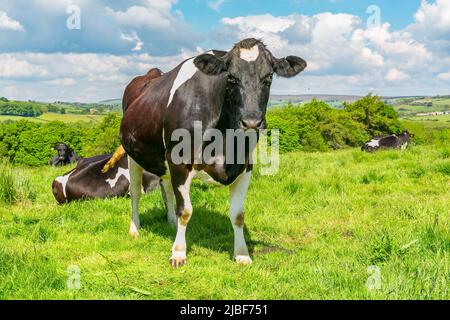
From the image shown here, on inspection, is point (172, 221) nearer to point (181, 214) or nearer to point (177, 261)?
point (181, 214)

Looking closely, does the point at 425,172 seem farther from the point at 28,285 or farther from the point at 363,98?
the point at 363,98

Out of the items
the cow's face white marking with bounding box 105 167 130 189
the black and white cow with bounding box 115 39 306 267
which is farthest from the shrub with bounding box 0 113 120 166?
the black and white cow with bounding box 115 39 306 267

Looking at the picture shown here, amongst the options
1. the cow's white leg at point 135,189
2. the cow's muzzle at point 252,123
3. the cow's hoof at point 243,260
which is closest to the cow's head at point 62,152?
the cow's white leg at point 135,189

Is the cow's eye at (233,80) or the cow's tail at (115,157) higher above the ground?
the cow's eye at (233,80)

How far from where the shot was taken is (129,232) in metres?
6.63

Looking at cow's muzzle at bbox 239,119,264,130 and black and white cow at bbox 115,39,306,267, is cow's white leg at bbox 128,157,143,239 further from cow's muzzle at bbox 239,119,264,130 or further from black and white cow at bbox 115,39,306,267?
cow's muzzle at bbox 239,119,264,130

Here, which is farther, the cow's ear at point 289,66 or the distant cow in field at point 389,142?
the distant cow in field at point 389,142

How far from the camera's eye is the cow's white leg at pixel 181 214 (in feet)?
17.0

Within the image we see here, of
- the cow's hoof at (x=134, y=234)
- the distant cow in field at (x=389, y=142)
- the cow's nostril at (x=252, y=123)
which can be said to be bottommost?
the cow's hoof at (x=134, y=234)

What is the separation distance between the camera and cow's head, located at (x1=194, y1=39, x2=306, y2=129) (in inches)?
170

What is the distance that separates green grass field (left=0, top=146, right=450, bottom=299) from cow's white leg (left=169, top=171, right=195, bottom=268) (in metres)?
0.13

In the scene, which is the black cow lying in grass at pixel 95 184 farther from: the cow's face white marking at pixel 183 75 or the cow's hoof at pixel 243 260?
the cow's hoof at pixel 243 260

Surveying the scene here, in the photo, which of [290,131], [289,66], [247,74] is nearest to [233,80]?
[247,74]
